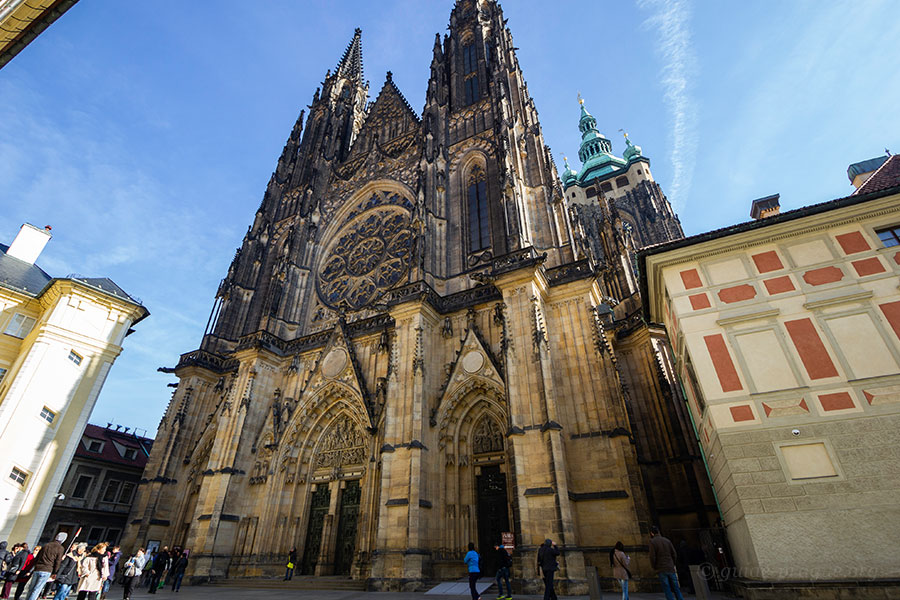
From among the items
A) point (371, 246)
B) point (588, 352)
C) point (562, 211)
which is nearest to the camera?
point (588, 352)

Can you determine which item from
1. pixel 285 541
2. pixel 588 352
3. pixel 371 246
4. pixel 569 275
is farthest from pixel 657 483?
pixel 371 246

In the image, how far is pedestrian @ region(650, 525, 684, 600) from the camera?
6587mm

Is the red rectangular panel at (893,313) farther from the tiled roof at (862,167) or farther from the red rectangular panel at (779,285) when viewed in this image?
the tiled roof at (862,167)

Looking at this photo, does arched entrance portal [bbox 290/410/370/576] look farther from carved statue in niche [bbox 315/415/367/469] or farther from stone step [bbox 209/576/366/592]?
stone step [bbox 209/576/366/592]

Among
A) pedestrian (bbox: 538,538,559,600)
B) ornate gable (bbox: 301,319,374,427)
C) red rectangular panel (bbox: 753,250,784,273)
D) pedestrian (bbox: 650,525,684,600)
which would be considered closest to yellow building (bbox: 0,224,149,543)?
ornate gable (bbox: 301,319,374,427)

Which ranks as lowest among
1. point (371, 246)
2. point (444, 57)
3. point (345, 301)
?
point (345, 301)

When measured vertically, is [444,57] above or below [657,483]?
above

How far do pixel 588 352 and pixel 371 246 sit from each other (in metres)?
12.2

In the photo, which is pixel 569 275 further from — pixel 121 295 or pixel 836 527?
pixel 121 295

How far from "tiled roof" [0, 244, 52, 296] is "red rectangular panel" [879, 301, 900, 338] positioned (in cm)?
2793

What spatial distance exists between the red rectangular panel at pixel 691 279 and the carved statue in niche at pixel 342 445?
11347mm

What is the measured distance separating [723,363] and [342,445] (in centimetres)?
1253

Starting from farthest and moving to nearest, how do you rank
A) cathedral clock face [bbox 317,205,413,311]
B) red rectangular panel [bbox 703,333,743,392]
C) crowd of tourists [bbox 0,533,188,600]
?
cathedral clock face [bbox 317,205,413,311] < red rectangular panel [bbox 703,333,743,392] < crowd of tourists [bbox 0,533,188,600]

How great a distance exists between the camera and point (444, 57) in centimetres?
2564
